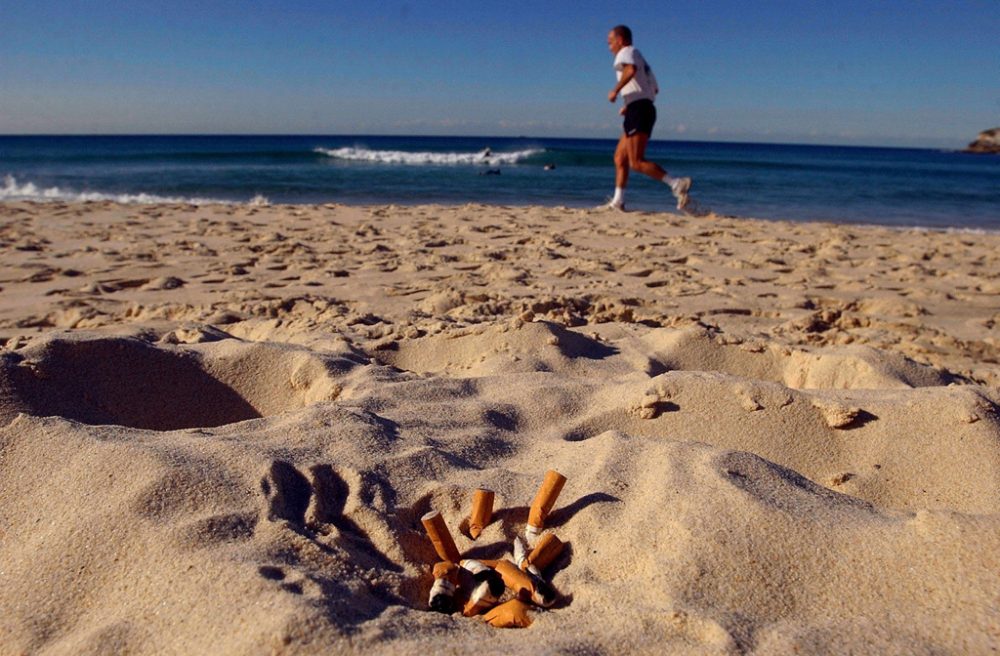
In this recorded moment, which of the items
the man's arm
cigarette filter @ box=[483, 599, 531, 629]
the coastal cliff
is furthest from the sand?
the coastal cliff

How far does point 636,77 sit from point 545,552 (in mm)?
5349

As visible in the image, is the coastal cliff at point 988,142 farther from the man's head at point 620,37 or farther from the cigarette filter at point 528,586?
the cigarette filter at point 528,586

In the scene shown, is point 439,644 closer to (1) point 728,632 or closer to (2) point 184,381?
(1) point 728,632

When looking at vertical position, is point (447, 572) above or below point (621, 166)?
below


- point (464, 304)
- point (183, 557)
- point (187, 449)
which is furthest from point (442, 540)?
point (464, 304)

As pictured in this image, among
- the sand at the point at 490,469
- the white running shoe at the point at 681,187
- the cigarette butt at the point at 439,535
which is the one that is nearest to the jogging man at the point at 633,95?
the white running shoe at the point at 681,187

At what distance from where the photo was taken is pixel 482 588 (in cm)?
125

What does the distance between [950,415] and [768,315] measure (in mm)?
1701

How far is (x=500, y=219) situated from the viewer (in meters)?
6.73

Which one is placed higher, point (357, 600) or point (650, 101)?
point (650, 101)

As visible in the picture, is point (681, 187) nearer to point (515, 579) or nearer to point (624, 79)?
point (624, 79)

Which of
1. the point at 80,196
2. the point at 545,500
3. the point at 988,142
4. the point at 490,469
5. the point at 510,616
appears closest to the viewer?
the point at 510,616

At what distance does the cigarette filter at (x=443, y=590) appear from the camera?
1.23 metres

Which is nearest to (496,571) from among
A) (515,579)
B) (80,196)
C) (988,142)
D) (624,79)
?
(515,579)
